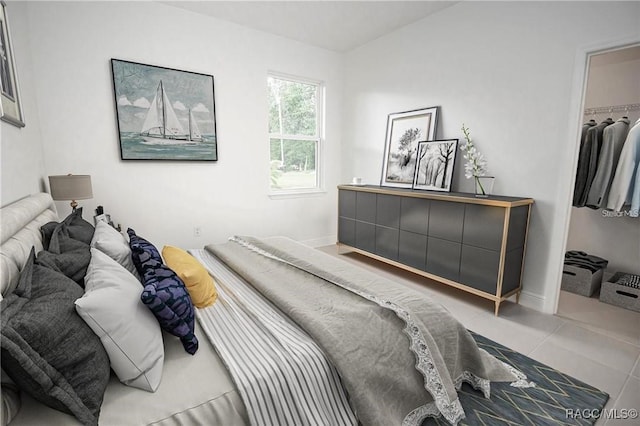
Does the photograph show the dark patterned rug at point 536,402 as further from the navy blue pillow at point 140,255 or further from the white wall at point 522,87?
the navy blue pillow at point 140,255

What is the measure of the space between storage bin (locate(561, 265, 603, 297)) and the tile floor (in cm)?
8

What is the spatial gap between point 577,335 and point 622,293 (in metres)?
0.85

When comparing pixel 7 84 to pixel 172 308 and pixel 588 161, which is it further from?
pixel 588 161

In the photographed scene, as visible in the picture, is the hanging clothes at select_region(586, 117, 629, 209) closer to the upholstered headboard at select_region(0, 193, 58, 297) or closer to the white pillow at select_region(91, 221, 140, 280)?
the white pillow at select_region(91, 221, 140, 280)

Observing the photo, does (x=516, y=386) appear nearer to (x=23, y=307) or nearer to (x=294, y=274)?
(x=294, y=274)

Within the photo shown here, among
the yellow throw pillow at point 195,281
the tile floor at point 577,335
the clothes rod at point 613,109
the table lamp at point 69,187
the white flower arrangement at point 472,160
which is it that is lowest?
the tile floor at point 577,335

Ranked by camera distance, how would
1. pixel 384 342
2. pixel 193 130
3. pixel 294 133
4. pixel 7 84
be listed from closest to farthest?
pixel 384 342 → pixel 7 84 → pixel 193 130 → pixel 294 133

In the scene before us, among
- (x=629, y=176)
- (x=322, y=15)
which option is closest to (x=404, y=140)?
(x=322, y=15)

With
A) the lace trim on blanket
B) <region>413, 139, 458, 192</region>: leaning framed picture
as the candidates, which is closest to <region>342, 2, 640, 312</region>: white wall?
<region>413, 139, 458, 192</region>: leaning framed picture

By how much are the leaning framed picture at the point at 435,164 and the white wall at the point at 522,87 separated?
0.11 meters

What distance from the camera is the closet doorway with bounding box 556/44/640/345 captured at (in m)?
2.77

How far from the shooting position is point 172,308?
1.17 meters

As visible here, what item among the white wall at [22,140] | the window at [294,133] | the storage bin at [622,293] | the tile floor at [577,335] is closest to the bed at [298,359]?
the white wall at [22,140]

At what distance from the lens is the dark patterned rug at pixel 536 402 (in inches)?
57.6
